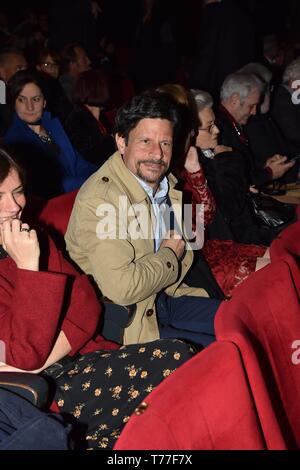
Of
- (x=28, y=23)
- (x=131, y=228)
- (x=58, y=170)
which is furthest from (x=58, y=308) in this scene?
(x=28, y=23)

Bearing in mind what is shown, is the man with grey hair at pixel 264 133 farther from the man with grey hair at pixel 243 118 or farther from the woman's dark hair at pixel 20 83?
the woman's dark hair at pixel 20 83

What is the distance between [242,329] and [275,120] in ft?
12.5

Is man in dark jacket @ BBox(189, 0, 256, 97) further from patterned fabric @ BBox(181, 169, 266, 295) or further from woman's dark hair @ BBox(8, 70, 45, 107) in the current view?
patterned fabric @ BBox(181, 169, 266, 295)

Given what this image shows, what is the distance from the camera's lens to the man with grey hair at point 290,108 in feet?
15.8

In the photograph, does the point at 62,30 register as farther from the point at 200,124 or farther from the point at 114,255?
the point at 114,255

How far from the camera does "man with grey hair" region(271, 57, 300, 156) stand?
4805 mm

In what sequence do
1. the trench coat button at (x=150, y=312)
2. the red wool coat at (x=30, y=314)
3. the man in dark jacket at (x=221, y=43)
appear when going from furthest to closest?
1. the man in dark jacket at (x=221, y=43)
2. the trench coat button at (x=150, y=312)
3. the red wool coat at (x=30, y=314)

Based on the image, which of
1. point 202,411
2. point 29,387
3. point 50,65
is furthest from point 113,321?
point 50,65

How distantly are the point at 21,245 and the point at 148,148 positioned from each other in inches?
31.6

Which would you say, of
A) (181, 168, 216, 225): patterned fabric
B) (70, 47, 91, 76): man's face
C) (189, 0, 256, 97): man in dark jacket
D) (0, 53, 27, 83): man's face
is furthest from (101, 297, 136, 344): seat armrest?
(70, 47, 91, 76): man's face

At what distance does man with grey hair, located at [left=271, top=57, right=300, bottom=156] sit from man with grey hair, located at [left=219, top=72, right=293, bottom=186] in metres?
0.64

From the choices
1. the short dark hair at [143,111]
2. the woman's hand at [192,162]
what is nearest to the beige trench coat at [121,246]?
the short dark hair at [143,111]

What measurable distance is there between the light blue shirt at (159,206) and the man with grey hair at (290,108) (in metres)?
2.59

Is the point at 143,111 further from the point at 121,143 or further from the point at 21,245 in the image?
the point at 21,245
